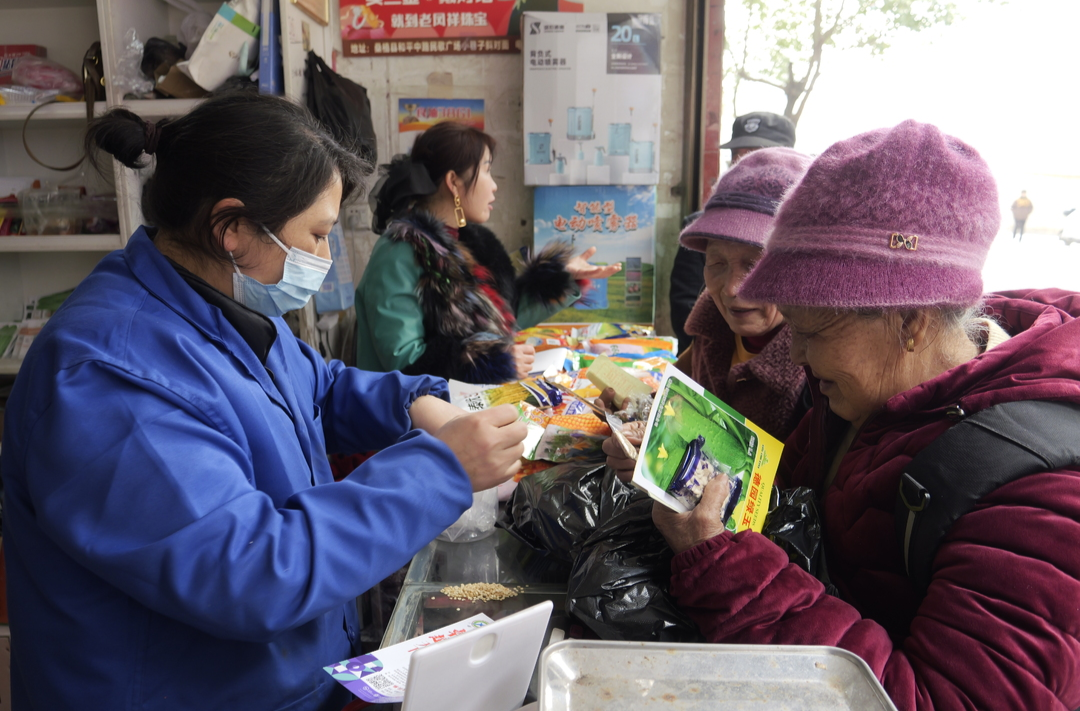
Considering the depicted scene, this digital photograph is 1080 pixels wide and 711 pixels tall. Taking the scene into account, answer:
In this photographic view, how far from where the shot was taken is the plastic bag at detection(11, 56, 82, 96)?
3344 mm

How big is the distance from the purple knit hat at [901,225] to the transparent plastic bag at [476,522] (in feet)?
2.97

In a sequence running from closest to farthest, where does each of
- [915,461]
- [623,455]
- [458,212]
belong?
[915,461] < [623,455] < [458,212]

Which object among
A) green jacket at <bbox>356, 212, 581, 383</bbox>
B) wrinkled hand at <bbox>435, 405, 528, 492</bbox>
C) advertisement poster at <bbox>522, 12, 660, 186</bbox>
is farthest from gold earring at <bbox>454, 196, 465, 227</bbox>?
wrinkled hand at <bbox>435, 405, 528, 492</bbox>

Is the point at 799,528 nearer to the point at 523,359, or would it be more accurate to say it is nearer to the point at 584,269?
the point at 523,359

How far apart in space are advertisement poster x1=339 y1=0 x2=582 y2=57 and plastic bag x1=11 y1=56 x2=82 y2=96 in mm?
1554

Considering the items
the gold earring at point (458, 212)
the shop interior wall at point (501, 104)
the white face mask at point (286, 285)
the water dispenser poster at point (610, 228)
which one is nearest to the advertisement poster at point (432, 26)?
the shop interior wall at point (501, 104)

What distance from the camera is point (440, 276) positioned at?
2.73 m

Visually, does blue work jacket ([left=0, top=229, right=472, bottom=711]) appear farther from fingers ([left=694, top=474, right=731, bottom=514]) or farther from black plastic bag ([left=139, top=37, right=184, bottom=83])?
black plastic bag ([left=139, top=37, right=184, bottom=83])

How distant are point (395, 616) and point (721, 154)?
370cm

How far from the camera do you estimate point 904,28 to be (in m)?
3.85

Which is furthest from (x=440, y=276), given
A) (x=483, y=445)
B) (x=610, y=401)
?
(x=483, y=445)

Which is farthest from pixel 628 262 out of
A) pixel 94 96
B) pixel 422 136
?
pixel 94 96

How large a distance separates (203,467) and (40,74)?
3.53 metres

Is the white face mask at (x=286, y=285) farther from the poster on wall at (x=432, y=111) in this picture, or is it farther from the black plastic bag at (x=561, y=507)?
the poster on wall at (x=432, y=111)
